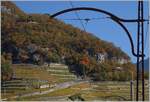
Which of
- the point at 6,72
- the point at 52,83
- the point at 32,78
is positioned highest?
the point at 6,72

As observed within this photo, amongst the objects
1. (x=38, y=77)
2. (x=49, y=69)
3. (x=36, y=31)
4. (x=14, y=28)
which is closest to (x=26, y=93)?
(x=38, y=77)

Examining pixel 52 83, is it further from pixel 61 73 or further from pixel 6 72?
pixel 61 73

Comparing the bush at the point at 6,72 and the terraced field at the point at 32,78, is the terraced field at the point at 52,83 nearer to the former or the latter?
the terraced field at the point at 32,78

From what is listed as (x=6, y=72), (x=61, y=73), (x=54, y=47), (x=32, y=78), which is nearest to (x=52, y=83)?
(x=32, y=78)

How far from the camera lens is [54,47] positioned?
108000 mm

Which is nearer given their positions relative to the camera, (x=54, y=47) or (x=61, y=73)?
(x=61, y=73)

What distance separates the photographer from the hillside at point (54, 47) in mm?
96169

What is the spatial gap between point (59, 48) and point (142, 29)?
3905 inches

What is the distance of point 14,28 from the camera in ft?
341

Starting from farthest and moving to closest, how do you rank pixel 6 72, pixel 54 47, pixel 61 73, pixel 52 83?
pixel 54 47
pixel 61 73
pixel 6 72
pixel 52 83

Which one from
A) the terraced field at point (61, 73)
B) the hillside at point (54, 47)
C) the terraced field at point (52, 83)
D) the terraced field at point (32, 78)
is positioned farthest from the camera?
the hillside at point (54, 47)

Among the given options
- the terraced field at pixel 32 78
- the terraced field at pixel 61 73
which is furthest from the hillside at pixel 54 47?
the terraced field at pixel 32 78

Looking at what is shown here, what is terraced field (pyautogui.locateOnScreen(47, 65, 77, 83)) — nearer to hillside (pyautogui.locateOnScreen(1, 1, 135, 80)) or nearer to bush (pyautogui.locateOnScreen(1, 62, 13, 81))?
hillside (pyautogui.locateOnScreen(1, 1, 135, 80))

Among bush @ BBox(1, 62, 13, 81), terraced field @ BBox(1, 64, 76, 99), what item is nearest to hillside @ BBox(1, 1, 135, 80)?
terraced field @ BBox(1, 64, 76, 99)
